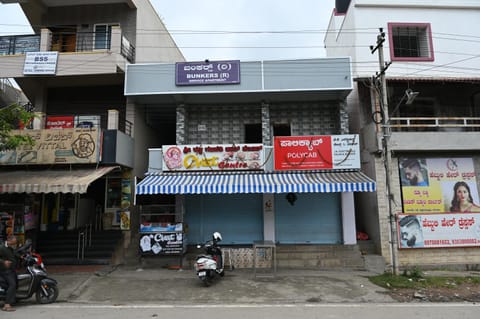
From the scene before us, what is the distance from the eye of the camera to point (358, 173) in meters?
11.5

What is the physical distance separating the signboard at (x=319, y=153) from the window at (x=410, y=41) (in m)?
5.50

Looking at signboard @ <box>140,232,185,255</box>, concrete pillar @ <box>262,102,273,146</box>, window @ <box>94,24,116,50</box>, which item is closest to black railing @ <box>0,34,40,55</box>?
window @ <box>94,24,116,50</box>

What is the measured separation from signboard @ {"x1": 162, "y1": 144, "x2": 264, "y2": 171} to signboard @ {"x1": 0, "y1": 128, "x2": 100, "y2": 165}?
264 centimetres

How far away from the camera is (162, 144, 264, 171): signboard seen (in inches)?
468

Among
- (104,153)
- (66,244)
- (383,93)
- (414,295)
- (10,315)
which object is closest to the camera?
(10,315)

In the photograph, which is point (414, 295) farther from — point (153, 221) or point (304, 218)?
point (153, 221)

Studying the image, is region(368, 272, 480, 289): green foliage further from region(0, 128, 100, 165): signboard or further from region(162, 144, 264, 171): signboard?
region(0, 128, 100, 165): signboard

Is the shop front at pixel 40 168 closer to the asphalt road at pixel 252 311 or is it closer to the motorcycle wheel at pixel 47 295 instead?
the motorcycle wheel at pixel 47 295

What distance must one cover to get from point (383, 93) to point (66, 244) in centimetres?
1280

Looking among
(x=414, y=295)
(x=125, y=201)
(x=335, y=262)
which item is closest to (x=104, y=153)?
(x=125, y=201)

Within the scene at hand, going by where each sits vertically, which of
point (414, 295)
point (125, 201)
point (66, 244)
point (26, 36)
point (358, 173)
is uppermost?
point (26, 36)

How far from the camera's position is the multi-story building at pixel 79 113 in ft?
36.8

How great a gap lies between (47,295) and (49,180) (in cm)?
410

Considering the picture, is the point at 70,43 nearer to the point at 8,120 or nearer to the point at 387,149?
the point at 8,120
